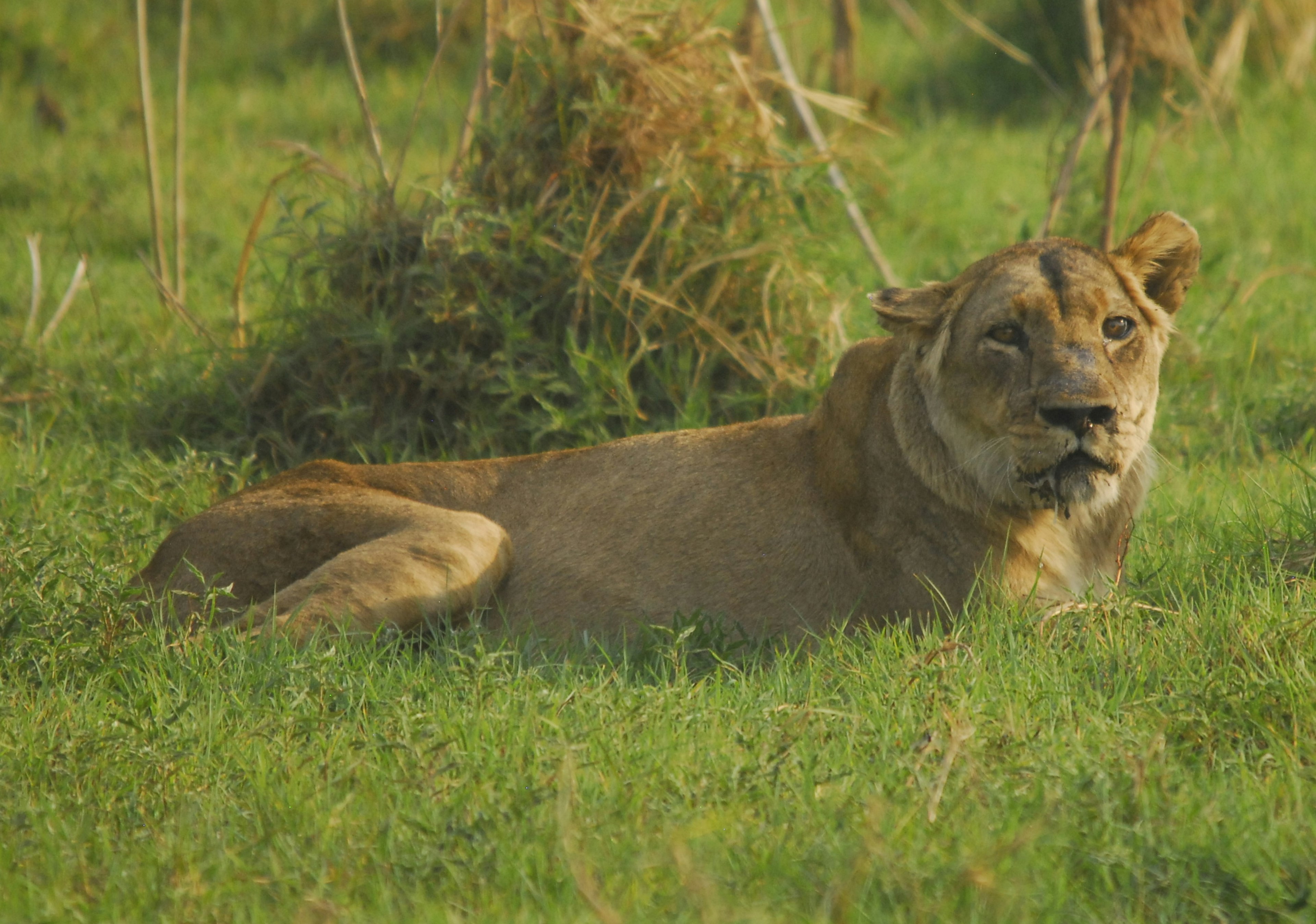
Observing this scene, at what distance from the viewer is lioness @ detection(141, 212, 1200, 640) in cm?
404

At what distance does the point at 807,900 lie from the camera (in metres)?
2.66

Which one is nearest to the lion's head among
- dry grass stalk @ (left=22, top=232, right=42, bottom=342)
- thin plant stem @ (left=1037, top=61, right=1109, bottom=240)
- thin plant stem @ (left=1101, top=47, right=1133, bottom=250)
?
thin plant stem @ (left=1037, top=61, right=1109, bottom=240)

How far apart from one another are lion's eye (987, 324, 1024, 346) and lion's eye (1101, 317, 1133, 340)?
24 cm

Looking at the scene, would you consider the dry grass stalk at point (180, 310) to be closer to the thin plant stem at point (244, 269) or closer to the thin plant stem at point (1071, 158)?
the thin plant stem at point (244, 269)

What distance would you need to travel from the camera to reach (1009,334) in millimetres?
4078

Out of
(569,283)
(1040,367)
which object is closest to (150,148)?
(569,283)

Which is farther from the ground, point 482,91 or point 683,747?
point 482,91

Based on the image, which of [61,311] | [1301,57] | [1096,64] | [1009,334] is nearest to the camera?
[1009,334]

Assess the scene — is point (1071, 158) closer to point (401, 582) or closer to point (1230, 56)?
point (1230, 56)

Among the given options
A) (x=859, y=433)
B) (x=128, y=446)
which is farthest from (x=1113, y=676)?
(x=128, y=446)

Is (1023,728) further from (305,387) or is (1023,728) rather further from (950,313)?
(305,387)

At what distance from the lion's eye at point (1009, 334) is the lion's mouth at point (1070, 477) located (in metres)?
0.38

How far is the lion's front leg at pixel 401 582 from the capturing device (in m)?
4.16

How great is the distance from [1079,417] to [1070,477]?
19cm
